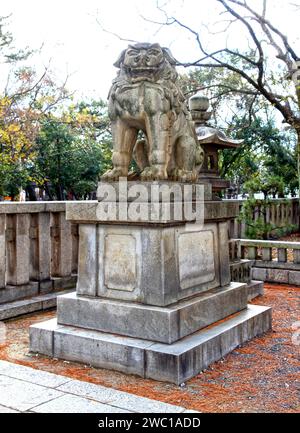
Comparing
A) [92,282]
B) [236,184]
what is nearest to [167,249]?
[92,282]

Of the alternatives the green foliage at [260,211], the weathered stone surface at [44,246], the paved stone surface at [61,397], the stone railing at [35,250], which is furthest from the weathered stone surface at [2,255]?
the green foliage at [260,211]

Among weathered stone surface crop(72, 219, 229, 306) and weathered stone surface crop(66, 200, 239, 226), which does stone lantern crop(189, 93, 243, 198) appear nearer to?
weathered stone surface crop(66, 200, 239, 226)

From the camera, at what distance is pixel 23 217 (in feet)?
21.1

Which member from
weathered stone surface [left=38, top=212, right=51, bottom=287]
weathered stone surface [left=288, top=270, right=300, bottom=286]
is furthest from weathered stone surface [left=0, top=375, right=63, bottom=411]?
weathered stone surface [left=288, top=270, right=300, bottom=286]

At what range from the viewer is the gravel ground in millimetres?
3596

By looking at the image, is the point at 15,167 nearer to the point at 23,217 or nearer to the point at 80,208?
the point at 23,217

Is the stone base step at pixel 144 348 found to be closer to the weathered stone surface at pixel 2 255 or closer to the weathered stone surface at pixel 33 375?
the weathered stone surface at pixel 33 375

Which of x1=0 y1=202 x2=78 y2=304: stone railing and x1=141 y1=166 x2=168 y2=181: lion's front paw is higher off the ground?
x1=141 y1=166 x2=168 y2=181: lion's front paw

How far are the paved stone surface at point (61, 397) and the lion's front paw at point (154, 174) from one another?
208 centimetres

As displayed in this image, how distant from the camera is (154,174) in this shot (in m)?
4.62

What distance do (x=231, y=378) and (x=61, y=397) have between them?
159cm

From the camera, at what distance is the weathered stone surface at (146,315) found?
427cm

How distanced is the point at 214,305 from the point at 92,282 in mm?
1378

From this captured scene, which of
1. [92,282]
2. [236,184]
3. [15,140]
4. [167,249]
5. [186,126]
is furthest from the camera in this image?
[236,184]
